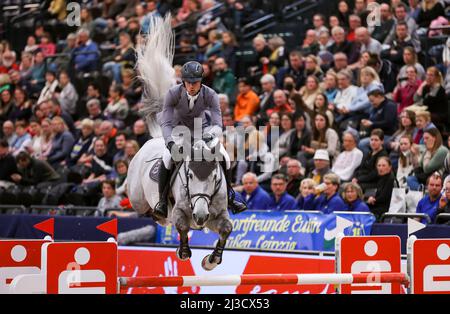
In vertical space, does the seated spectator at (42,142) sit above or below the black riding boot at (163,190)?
below

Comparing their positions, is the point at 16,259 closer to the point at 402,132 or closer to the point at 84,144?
the point at 402,132

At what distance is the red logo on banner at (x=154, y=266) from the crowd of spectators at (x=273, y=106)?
1432 millimetres

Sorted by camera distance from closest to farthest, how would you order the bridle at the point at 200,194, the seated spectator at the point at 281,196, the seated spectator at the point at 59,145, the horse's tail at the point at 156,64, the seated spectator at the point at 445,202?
the bridle at the point at 200,194 < the horse's tail at the point at 156,64 < the seated spectator at the point at 445,202 < the seated spectator at the point at 281,196 < the seated spectator at the point at 59,145

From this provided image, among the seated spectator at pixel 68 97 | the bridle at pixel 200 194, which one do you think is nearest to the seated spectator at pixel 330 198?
the bridle at pixel 200 194

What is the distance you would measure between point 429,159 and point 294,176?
2.23m

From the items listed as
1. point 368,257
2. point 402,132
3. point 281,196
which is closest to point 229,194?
point 368,257

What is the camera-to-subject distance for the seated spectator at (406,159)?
13578 millimetres

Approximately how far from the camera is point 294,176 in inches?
578

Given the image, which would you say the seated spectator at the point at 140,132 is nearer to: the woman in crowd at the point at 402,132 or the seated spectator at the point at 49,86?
the seated spectator at the point at 49,86

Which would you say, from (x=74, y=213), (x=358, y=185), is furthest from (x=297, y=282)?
(x=74, y=213)

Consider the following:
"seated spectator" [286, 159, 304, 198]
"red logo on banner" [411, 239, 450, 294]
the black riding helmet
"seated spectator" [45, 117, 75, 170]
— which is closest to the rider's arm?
the black riding helmet

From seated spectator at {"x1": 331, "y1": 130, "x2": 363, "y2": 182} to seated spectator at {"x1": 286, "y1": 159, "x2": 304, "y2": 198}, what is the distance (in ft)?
1.72

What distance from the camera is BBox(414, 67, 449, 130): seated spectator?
1441 centimetres

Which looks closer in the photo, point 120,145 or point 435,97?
point 435,97
